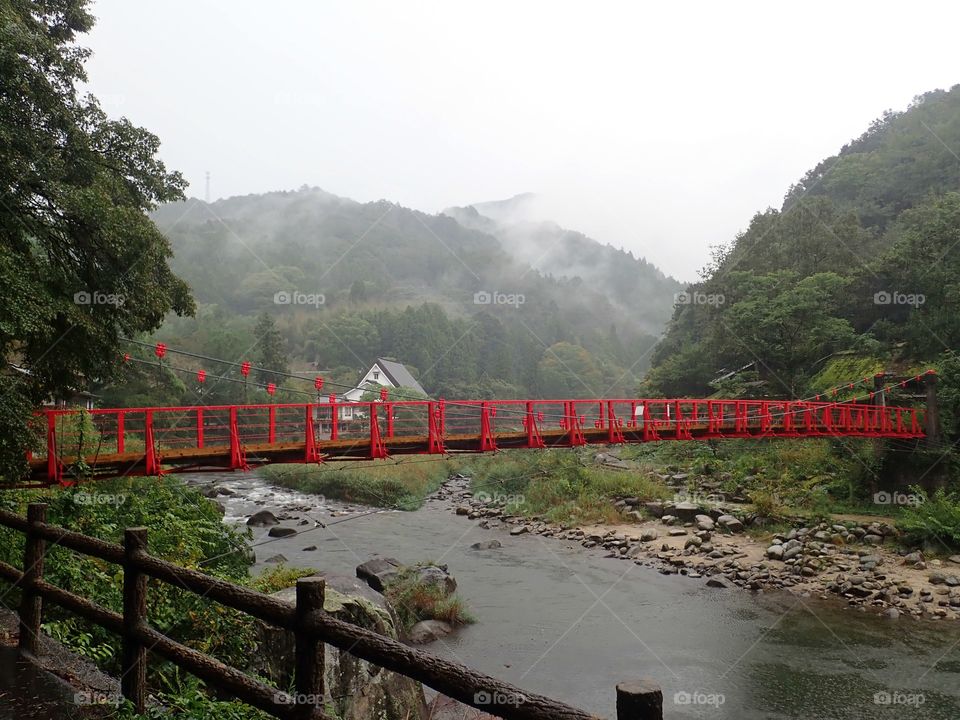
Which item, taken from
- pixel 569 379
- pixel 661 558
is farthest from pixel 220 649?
pixel 569 379

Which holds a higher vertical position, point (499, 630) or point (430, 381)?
point (430, 381)

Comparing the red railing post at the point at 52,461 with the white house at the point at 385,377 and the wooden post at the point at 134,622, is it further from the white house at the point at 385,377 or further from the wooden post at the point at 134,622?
the white house at the point at 385,377

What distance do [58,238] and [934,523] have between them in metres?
15.7

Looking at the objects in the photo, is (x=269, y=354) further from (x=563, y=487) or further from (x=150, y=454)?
(x=150, y=454)

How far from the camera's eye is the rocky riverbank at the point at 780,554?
1137 cm

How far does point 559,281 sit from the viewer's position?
11100cm

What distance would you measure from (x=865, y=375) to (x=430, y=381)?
1358 inches

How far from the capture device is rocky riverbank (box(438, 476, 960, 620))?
11367mm

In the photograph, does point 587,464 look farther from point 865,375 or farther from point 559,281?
point 559,281

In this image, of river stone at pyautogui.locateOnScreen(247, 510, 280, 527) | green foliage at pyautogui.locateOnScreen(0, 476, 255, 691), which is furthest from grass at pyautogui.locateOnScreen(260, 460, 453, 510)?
green foliage at pyautogui.locateOnScreen(0, 476, 255, 691)

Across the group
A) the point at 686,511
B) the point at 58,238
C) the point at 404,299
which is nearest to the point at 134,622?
the point at 58,238

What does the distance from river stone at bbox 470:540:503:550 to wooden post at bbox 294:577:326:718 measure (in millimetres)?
13288

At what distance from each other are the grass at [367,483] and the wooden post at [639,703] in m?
19.0

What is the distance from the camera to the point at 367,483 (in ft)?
71.4
